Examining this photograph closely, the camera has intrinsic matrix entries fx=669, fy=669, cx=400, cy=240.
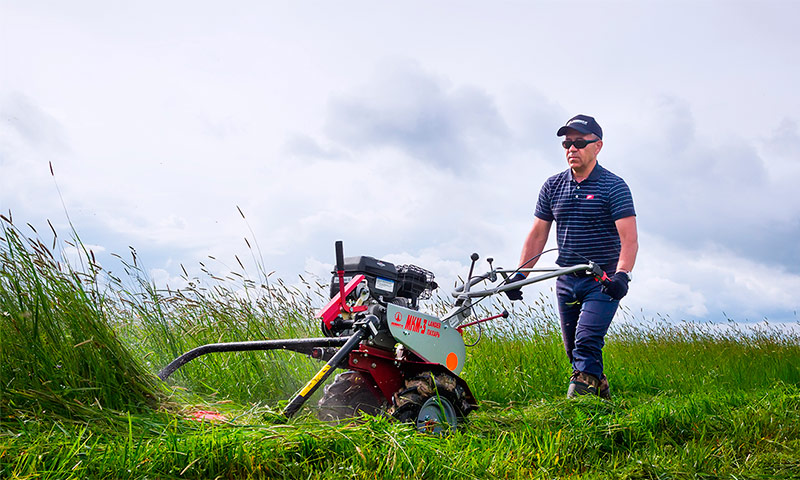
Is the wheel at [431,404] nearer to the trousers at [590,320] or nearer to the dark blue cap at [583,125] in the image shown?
the trousers at [590,320]

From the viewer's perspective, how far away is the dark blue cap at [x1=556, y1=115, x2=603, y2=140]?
5180 mm

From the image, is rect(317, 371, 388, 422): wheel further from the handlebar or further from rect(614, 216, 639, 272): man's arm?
rect(614, 216, 639, 272): man's arm

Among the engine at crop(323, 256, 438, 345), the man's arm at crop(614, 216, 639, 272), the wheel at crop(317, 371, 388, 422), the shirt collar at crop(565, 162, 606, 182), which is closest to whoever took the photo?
the engine at crop(323, 256, 438, 345)

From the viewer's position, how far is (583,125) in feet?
17.0

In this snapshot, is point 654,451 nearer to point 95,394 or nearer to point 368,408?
point 368,408

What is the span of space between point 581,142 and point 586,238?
748mm

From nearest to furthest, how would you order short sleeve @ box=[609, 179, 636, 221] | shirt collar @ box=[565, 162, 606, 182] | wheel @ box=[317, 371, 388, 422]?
wheel @ box=[317, 371, 388, 422], short sleeve @ box=[609, 179, 636, 221], shirt collar @ box=[565, 162, 606, 182]

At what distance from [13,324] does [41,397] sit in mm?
391

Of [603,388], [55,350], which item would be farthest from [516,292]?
[55,350]

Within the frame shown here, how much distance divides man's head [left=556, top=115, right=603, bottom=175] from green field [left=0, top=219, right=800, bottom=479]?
71.0 inches

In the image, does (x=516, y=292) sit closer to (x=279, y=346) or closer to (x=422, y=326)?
(x=422, y=326)

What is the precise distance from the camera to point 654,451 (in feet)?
12.3

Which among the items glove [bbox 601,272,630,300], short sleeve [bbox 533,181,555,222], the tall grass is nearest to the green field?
the tall grass

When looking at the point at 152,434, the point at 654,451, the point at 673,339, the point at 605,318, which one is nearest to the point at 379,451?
the point at 152,434
